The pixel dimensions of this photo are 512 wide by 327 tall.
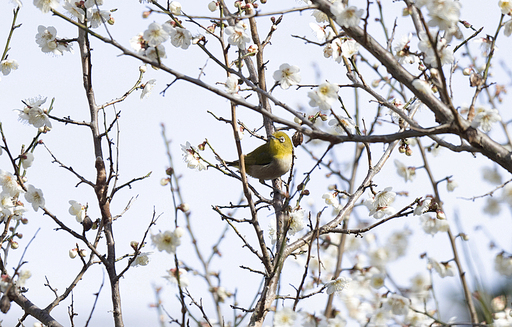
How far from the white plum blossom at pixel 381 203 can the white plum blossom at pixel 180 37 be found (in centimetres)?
156

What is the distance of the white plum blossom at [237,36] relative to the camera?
8.19ft

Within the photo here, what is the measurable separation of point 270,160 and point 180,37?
2256 mm

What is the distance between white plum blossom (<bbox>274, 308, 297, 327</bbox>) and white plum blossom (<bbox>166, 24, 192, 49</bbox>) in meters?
1.48

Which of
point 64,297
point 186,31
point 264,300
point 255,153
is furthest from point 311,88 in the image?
point 255,153

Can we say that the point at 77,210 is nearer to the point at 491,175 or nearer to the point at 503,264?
the point at 503,264

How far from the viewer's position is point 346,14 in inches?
84.6

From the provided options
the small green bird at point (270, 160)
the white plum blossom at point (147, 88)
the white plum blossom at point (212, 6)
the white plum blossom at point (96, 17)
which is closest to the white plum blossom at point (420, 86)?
the white plum blossom at point (212, 6)

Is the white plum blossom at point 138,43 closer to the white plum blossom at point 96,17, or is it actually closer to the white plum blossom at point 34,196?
the white plum blossom at point 96,17

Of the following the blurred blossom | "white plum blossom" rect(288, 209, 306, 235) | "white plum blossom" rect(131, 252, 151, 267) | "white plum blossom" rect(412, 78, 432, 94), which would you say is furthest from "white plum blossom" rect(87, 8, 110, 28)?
the blurred blossom

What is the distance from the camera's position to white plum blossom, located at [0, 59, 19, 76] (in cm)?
309

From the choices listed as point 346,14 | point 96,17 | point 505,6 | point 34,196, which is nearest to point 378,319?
point 346,14

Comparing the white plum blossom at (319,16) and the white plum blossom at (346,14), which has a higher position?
the white plum blossom at (319,16)

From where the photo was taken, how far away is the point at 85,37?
9.39 feet

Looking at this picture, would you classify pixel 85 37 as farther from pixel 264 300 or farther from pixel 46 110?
pixel 264 300
